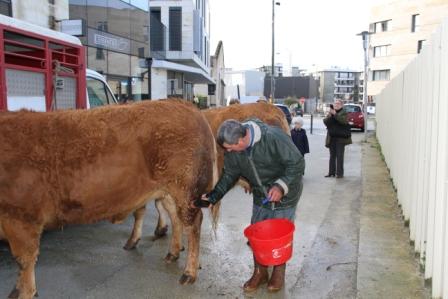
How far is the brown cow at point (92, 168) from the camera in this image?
4094 mm

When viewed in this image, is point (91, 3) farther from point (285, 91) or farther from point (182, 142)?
point (285, 91)

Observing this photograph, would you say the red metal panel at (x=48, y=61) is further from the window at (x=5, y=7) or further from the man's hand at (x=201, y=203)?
the window at (x=5, y=7)

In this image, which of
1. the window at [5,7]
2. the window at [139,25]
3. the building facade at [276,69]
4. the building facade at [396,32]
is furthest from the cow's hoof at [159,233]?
the building facade at [276,69]

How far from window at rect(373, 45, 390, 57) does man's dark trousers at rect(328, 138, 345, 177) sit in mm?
59110

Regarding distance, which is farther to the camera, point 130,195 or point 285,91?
point 285,91

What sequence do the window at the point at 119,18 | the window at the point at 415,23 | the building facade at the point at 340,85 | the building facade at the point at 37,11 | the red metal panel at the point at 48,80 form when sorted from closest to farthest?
the red metal panel at the point at 48,80
the building facade at the point at 37,11
the window at the point at 119,18
the window at the point at 415,23
the building facade at the point at 340,85

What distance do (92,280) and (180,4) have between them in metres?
35.1

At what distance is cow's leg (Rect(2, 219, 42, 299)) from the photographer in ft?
13.4

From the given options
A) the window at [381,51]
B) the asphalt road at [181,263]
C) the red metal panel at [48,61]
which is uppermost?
the window at [381,51]

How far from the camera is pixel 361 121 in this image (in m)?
28.6

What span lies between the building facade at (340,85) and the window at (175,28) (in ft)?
274

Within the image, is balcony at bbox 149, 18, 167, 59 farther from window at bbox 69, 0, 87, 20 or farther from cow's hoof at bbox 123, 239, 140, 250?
cow's hoof at bbox 123, 239, 140, 250

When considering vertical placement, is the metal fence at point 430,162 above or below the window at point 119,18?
below

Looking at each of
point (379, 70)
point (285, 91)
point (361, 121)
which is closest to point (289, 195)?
point (361, 121)
